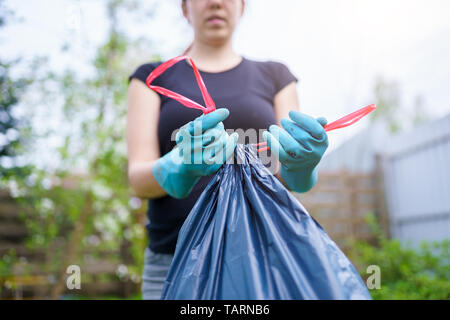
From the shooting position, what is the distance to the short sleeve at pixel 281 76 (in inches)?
46.3

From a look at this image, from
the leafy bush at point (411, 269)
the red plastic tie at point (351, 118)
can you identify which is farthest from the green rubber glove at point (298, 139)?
the leafy bush at point (411, 269)

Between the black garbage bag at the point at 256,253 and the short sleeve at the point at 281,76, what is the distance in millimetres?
496

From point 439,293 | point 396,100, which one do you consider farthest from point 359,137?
point 396,100

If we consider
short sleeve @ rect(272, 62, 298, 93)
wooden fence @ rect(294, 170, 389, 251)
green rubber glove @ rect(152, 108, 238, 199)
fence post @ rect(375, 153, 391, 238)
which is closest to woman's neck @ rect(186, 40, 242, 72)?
short sleeve @ rect(272, 62, 298, 93)

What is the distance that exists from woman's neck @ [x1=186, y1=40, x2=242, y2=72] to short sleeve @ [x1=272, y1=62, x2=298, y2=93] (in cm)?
13

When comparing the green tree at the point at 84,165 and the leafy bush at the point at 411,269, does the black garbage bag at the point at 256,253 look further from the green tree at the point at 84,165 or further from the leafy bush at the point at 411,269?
the green tree at the point at 84,165

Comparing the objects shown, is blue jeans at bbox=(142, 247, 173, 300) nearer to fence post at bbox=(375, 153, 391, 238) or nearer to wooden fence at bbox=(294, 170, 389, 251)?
wooden fence at bbox=(294, 170, 389, 251)

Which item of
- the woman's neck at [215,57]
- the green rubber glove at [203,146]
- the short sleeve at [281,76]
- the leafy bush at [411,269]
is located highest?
the woman's neck at [215,57]

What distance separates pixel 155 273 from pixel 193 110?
515mm

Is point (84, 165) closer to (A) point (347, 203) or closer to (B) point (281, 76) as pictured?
(B) point (281, 76)

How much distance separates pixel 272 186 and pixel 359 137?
4.76 meters

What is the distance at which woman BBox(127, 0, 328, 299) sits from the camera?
3.37 ft

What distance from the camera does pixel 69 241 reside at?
11.5ft
